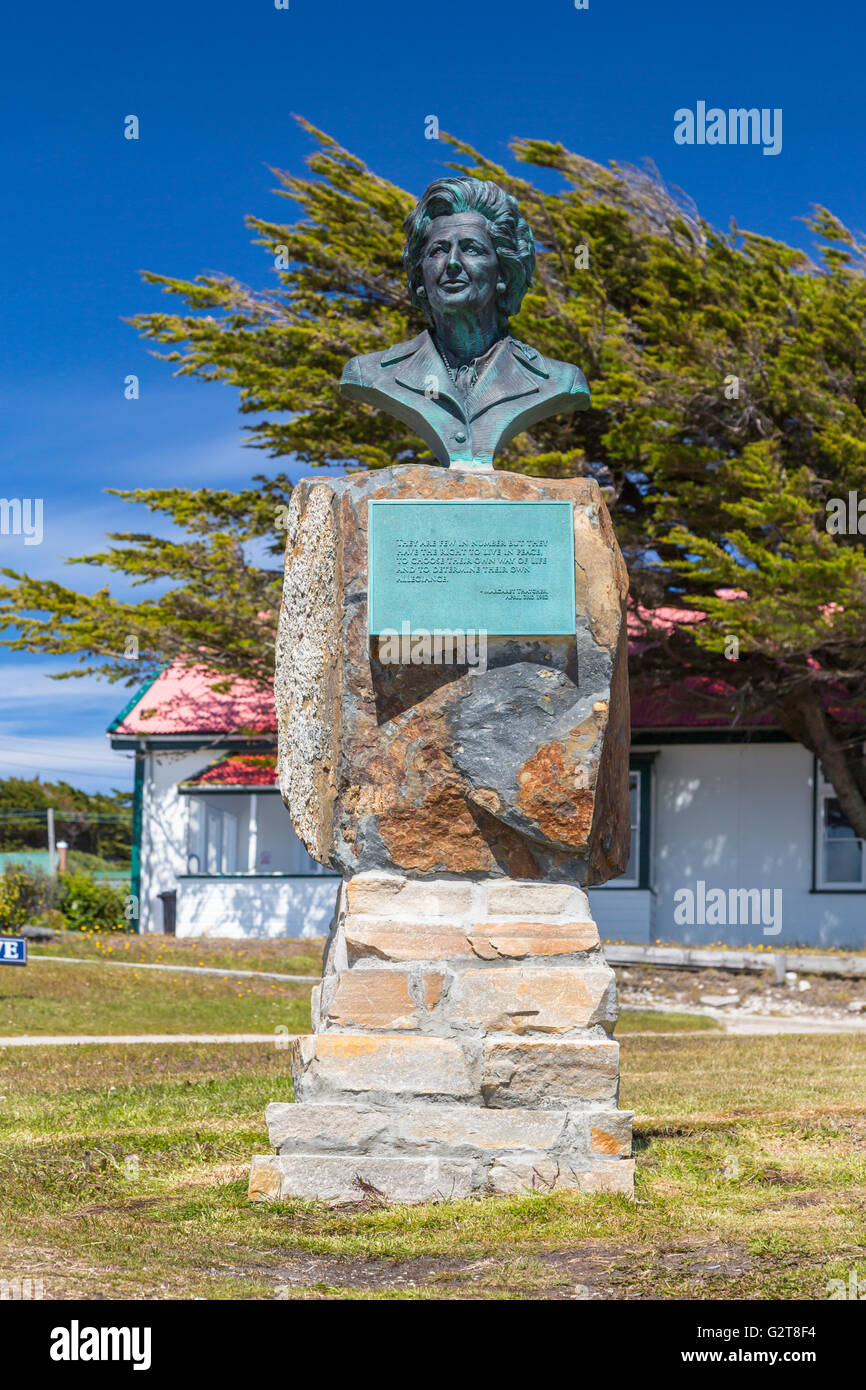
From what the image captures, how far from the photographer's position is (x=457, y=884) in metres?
5.55

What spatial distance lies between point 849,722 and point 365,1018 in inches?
602

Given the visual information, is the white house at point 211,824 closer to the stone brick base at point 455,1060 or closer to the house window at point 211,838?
the house window at point 211,838

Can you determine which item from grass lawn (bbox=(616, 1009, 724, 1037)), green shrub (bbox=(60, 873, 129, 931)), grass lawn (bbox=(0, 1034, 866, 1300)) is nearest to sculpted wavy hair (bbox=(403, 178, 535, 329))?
grass lawn (bbox=(0, 1034, 866, 1300))

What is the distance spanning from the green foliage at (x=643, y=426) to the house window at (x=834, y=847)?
5.40 feet

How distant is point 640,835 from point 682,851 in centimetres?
66

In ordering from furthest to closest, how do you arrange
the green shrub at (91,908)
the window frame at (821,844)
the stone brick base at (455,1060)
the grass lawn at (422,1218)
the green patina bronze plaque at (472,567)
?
the green shrub at (91,908), the window frame at (821,844), the green patina bronze plaque at (472,567), the stone brick base at (455,1060), the grass lawn at (422,1218)

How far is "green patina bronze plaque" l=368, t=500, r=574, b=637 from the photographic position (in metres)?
5.54

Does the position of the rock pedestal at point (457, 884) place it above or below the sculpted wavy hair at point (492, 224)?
below

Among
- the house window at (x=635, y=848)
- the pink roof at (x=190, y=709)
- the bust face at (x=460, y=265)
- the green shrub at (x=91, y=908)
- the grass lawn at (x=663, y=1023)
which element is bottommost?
the grass lawn at (x=663, y=1023)

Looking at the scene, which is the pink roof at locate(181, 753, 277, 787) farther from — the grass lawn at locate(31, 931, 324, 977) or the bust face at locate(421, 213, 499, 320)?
the bust face at locate(421, 213, 499, 320)

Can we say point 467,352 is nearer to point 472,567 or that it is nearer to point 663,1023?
point 472,567

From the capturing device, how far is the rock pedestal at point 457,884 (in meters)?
5.10

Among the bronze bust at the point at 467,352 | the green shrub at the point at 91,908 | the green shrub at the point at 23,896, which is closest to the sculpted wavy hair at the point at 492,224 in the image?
the bronze bust at the point at 467,352

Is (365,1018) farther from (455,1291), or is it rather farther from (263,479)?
(263,479)
